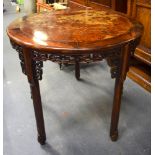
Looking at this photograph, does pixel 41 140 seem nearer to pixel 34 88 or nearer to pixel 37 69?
pixel 34 88

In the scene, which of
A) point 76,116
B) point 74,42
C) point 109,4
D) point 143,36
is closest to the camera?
point 74,42

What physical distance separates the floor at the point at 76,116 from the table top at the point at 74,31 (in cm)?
73

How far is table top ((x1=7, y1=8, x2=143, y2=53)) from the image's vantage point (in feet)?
3.39

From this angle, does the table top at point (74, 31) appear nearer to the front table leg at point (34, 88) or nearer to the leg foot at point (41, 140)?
the front table leg at point (34, 88)

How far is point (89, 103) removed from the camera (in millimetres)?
1875

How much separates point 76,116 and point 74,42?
83 cm

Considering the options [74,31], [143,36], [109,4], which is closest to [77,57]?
[74,31]

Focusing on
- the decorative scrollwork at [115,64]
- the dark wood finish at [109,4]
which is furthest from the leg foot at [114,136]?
the dark wood finish at [109,4]

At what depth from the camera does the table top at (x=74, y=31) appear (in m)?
1.03

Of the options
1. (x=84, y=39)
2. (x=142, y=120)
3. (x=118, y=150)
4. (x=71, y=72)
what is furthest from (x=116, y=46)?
(x=71, y=72)

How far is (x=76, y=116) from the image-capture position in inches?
67.9

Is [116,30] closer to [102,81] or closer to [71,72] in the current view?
[102,81]

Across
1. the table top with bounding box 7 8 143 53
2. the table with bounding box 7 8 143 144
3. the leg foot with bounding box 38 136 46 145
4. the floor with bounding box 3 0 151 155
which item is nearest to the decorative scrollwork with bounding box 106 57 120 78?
the table with bounding box 7 8 143 144

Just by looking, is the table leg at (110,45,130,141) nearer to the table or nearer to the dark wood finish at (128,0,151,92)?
the table
